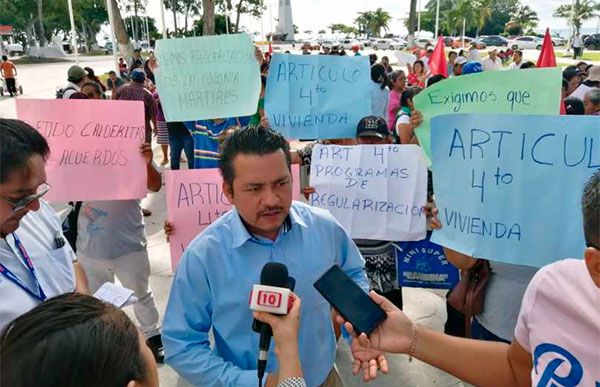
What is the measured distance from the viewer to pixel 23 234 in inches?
A: 71.8

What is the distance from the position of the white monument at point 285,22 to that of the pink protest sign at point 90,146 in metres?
67.3

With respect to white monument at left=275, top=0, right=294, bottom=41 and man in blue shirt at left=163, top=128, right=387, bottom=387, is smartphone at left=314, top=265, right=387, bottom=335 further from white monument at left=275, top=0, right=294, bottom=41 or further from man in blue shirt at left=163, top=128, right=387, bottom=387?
white monument at left=275, top=0, right=294, bottom=41

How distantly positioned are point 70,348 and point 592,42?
45.8 meters

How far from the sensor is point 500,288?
7.05ft

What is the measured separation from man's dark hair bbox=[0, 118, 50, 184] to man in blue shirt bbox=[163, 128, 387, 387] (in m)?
0.61

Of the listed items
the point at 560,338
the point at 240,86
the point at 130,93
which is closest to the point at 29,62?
the point at 130,93

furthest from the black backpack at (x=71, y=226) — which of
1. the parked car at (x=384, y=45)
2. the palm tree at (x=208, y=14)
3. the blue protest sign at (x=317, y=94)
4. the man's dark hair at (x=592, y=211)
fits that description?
the parked car at (x=384, y=45)

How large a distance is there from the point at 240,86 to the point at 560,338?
9.60 feet

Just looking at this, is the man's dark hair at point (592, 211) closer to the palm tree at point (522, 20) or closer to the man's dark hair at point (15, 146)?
the man's dark hair at point (15, 146)

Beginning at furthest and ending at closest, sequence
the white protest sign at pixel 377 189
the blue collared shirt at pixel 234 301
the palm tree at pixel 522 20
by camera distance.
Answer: the palm tree at pixel 522 20 → the white protest sign at pixel 377 189 → the blue collared shirt at pixel 234 301

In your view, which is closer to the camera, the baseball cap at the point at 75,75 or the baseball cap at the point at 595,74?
the baseball cap at the point at 595,74

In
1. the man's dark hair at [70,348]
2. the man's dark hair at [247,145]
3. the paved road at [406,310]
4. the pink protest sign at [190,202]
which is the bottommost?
the paved road at [406,310]

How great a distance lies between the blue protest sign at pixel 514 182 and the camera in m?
1.76

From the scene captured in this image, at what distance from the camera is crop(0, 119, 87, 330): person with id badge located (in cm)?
151
